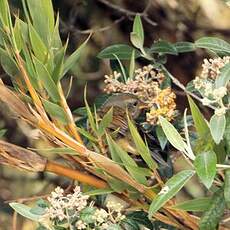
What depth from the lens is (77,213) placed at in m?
0.79

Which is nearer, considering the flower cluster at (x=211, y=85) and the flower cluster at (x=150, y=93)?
the flower cluster at (x=211, y=85)

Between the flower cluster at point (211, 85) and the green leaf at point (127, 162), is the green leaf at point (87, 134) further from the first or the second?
the flower cluster at point (211, 85)

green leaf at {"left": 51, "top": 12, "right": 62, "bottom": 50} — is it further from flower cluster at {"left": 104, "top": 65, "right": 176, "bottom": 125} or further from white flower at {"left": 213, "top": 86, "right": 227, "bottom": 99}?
white flower at {"left": 213, "top": 86, "right": 227, "bottom": 99}

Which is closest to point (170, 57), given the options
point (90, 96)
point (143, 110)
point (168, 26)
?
point (168, 26)

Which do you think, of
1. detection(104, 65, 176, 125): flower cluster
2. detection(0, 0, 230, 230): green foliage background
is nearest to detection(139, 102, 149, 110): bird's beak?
detection(104, 65, 176, 125): flower cluster

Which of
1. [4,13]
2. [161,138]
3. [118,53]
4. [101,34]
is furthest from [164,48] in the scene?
[101,34]

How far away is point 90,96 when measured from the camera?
1.81 metres

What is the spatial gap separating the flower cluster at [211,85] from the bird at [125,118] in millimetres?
117

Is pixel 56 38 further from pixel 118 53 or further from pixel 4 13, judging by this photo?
pixel 118 53

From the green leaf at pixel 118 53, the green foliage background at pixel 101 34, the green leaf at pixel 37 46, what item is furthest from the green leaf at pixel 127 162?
the green foliage background at pixel 101 34

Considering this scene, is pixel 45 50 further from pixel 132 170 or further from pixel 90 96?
pixel 90 96

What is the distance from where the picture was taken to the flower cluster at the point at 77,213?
30.1 inches

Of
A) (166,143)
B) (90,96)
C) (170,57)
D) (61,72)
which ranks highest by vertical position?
(61,72)

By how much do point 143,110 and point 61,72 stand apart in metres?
0.16
